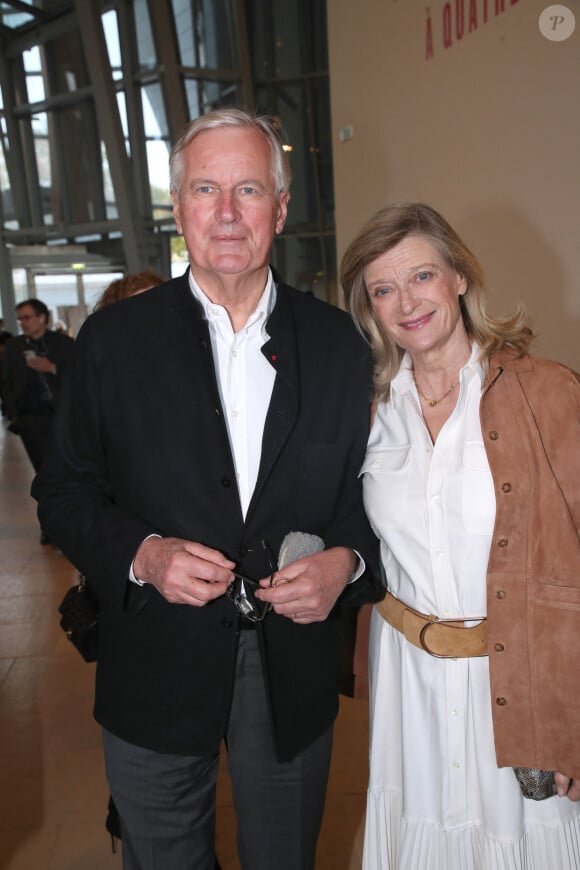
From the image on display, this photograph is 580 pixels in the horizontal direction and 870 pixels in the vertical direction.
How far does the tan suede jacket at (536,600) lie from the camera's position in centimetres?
171

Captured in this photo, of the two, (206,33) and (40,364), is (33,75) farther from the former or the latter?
(40,364)

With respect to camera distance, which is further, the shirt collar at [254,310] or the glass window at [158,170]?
the glass window at [158,170]

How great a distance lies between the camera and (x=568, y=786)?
1761 mm

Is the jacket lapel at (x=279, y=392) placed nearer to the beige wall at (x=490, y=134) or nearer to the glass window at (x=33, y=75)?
the beige wall at (x=490, y=134)

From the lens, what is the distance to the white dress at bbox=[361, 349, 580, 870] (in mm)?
1778

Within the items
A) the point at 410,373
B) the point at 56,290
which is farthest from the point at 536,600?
the point at 56,290

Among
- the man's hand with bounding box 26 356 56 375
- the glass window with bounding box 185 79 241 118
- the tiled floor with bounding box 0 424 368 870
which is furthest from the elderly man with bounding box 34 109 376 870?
the glass window with bounding box 185 79 241 118

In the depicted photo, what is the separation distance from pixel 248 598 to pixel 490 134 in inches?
129

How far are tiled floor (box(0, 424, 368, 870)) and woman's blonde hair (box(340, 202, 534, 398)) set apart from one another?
1.77 m

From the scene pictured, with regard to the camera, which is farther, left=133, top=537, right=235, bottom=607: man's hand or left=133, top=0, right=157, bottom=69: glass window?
left=133, top=0, right=157, bottom=69: glass window

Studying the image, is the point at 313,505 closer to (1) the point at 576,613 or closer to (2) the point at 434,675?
(2) the point at 434,675

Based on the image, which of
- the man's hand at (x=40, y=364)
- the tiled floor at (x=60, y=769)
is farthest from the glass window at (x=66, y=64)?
the tiled floor at (x=60, y=769)

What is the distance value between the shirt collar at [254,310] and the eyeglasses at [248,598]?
1.63ft

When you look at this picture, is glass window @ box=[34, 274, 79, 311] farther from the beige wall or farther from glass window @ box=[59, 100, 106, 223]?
the beige wall
